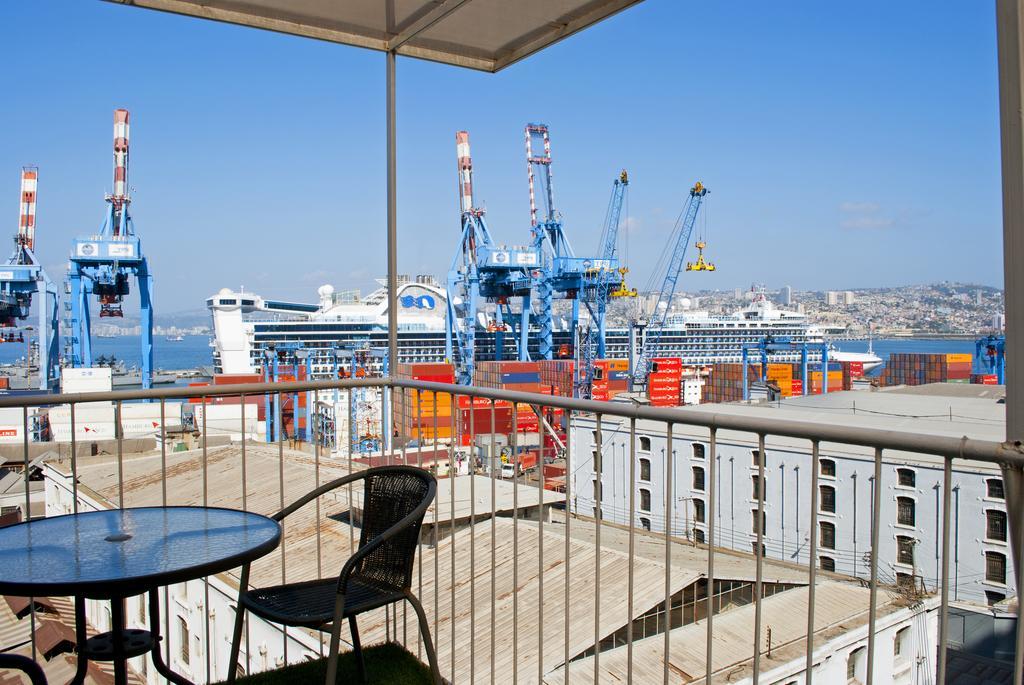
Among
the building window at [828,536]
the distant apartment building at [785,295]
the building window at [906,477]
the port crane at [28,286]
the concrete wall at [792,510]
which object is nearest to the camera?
the concrete wall at [792,510]

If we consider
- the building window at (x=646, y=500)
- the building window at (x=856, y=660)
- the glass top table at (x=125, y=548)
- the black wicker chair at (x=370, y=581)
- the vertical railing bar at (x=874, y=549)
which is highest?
the vertical railing bar at (x=874, y=549)

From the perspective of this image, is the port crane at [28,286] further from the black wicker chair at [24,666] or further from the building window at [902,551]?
the black wicker chair at [24,666]

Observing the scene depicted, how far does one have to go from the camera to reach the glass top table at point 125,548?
129 centimetres

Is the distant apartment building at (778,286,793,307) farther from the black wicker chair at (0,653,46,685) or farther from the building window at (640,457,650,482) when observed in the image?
the black wicker chair at (0,653,46,685)

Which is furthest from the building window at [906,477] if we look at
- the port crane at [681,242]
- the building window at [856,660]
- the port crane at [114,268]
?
the port crane at [681,242]

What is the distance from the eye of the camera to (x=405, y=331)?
47625mm

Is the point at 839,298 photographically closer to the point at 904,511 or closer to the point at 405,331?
the point at 405,331

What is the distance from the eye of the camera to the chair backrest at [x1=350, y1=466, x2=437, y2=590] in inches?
A: 69.1

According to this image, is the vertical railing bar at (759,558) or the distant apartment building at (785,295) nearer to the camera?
the vertical railing bar at (759,558)

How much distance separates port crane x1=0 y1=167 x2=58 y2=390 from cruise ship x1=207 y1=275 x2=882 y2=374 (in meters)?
10.2

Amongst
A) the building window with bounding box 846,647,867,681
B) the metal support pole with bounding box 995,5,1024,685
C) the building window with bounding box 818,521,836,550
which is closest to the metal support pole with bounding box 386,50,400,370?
the metal support pole with bounding box 995,5,1024,685

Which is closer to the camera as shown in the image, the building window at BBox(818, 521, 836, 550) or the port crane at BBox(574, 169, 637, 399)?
the building window at BBox(818, 521, 836, 550)

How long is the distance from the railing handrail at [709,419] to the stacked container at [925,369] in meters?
44.2

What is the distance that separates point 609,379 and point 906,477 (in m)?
32.2
